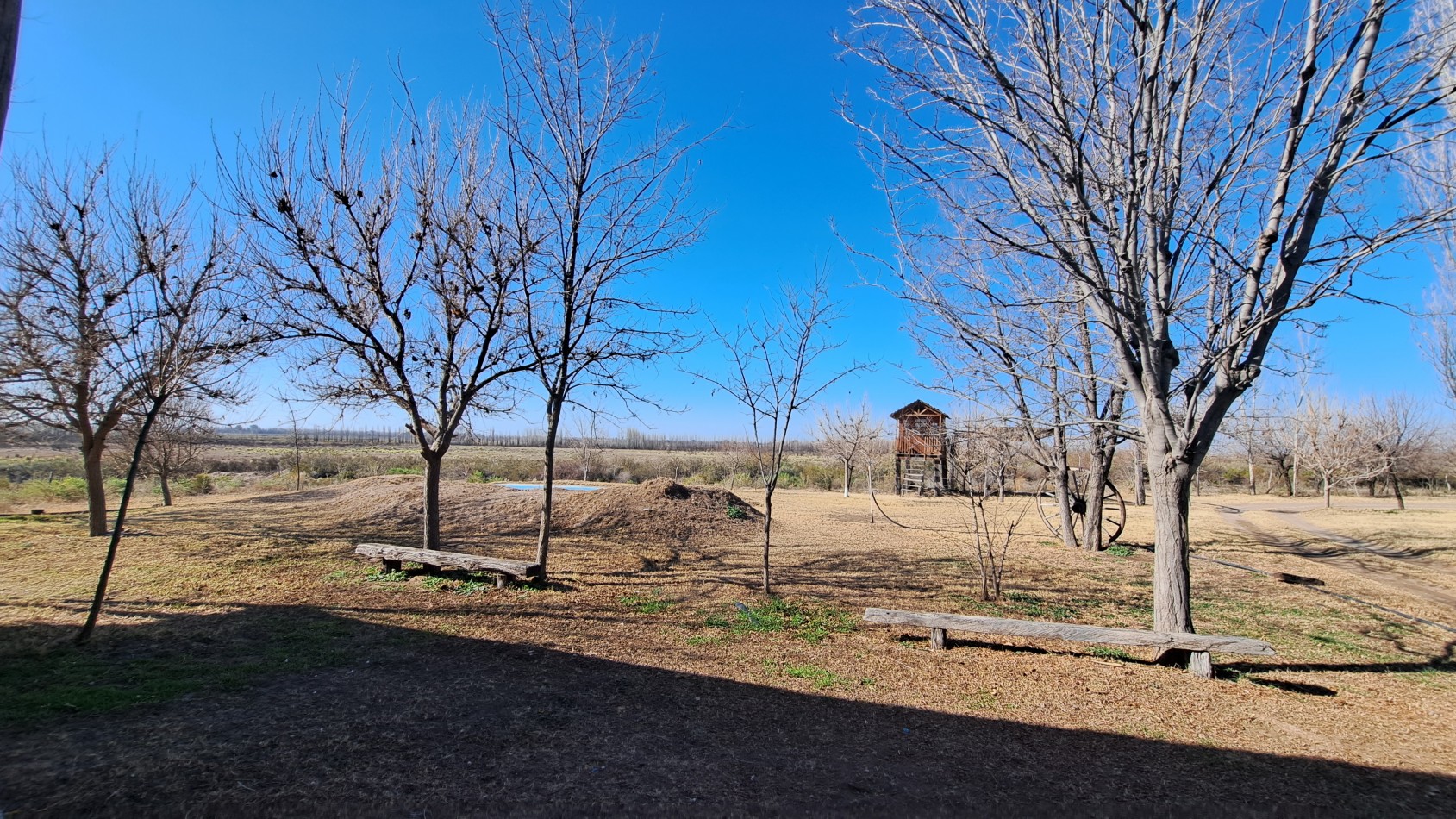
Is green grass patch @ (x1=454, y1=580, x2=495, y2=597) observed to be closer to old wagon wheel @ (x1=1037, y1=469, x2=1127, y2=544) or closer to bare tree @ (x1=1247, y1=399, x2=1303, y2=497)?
old wagon wheel @ (x1=1037, y1=469, x2=1127, y2=544)

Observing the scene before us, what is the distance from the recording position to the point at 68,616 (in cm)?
589

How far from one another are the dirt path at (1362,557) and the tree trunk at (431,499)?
1379 centimetres

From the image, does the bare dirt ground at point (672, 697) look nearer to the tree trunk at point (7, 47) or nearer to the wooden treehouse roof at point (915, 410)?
the tree trunk at point (7, 47)

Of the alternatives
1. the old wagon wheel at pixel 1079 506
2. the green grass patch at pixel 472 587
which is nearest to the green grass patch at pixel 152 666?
the green grass patch at pixel 472 587

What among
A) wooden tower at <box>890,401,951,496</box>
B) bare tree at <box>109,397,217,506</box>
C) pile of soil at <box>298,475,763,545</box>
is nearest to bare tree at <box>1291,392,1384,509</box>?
wooden tower at <box>890,401,951,496</box>

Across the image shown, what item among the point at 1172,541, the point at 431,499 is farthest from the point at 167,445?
the point at 1172,541

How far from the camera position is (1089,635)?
5535mm

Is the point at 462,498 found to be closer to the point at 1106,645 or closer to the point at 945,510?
the point at 1106,645

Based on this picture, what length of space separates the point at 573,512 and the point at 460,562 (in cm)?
634

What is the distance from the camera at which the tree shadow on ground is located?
9.82ft

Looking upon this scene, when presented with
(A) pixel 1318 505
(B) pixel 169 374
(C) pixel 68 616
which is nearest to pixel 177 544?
(C) pixel 68 616

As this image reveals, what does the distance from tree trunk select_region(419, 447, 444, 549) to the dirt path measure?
45.2 feet

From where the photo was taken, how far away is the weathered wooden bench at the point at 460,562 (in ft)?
25.0

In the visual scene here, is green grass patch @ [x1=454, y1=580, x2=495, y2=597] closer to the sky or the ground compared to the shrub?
closer to the ground
